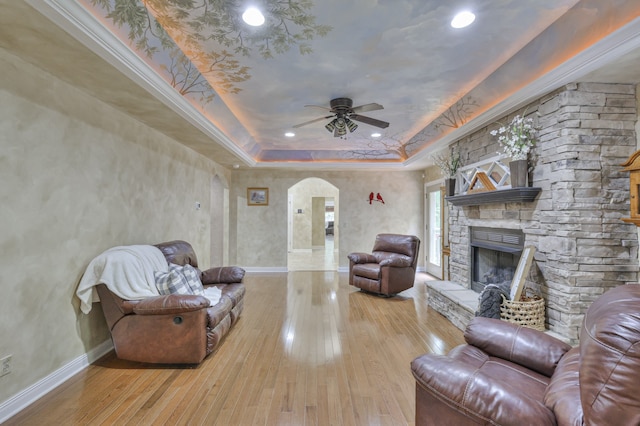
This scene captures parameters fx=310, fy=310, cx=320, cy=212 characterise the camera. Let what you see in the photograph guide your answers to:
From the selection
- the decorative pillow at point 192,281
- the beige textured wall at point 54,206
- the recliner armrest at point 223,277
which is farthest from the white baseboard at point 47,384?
the recliner armrest at point 223,277

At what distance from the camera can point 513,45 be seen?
2.70 metres

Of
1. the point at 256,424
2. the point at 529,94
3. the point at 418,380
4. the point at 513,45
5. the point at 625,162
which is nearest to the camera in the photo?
the point at 418,380

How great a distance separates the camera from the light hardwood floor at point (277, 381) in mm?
2100

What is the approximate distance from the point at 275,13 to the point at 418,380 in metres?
2.54

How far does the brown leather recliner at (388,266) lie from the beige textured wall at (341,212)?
64.2 inches

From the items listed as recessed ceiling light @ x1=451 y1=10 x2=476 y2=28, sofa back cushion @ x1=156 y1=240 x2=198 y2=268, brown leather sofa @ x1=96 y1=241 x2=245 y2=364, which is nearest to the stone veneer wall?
recessed ceiling light @ x1=451 y1=10 x2=476 y2=28

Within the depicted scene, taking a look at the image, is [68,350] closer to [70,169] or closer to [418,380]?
[70,169]

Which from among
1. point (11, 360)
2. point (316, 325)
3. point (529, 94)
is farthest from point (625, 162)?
point (11, 360)

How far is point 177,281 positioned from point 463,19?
337 cm

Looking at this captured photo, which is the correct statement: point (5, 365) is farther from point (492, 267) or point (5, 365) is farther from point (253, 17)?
point (492, 267)

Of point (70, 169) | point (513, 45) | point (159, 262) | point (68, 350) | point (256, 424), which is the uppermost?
point (513, 45)

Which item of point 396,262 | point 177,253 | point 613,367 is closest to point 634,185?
point 613,367

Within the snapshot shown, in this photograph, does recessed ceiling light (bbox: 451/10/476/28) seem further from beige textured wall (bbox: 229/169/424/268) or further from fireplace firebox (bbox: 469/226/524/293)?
beige textured wall (bbox: 229/169/424/268)

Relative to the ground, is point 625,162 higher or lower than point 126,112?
lower
